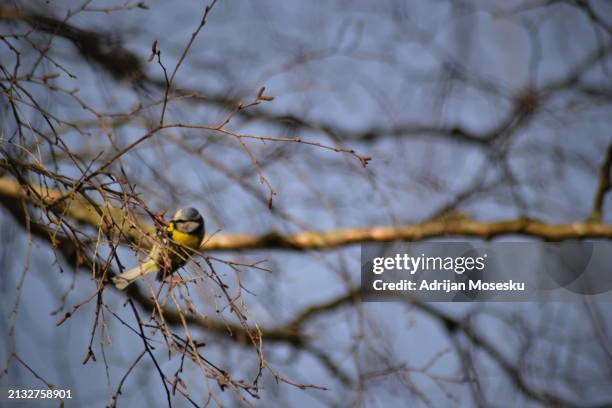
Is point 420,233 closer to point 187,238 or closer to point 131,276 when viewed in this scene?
point 187,238

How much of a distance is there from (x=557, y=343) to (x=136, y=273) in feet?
6.79

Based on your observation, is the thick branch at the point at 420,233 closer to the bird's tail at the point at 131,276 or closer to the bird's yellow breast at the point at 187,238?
the bird's yellow breast at the point at 187,238

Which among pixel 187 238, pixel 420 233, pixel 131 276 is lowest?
pixel 131 276

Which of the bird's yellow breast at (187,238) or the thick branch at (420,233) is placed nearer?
the bird's yellow breast at (187,238)

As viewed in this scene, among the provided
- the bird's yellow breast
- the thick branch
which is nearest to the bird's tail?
the bird's yellow breast

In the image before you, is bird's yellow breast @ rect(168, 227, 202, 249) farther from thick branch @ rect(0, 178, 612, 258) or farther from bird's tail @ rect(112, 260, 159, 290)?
bird's tail @ rect(112, 260, 159, 290)

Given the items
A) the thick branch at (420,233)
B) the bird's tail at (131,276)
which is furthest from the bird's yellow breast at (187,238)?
the bird's tail at (131,276)

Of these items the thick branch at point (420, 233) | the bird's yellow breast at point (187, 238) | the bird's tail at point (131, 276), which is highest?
the thick branch at point (420, 233)

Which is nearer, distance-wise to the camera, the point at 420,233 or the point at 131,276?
the point at 131,276

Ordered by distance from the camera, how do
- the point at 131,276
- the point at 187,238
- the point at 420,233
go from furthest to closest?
the point at 420,233, the point at 187,238, the point at 131,276

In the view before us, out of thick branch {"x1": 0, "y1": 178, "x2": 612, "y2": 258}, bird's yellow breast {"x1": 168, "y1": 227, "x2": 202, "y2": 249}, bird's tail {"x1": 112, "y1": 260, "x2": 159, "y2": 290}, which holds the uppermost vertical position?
thick branch {"x1": 0, "y1": 178, "x2": 612, "y2": 258}

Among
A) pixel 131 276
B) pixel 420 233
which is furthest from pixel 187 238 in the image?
pixel 420 233

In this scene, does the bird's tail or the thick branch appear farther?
the thick branch

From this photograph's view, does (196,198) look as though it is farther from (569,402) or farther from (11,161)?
(569,402)
